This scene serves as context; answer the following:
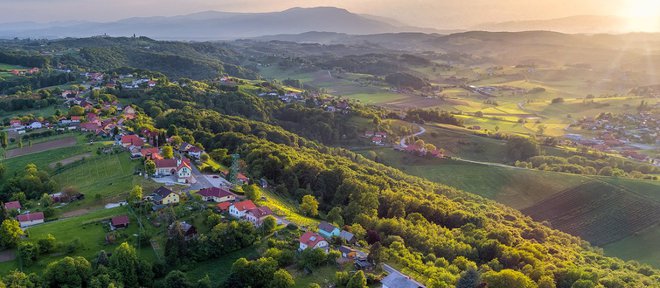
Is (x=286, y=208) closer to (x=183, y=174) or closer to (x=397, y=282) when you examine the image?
(x=183, y=174)

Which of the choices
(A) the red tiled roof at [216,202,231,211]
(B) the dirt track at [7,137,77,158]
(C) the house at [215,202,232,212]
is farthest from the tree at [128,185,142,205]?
(B) the dirt track at [7,137,77,158]

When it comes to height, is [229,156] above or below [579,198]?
above

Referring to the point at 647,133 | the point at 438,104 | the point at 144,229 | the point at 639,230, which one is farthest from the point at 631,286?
the point at 438,104

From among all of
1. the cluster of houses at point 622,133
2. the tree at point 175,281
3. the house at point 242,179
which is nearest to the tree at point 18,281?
the tree at point 175,281

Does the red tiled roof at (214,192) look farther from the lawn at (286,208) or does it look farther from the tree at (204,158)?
the tree at (204,158)

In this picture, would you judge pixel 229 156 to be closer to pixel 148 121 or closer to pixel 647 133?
pixel 148 121

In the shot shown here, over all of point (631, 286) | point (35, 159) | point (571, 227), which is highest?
point (35, 159)

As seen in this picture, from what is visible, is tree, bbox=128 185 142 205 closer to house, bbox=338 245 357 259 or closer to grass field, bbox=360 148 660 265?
house, bbox=338 245 357 259
